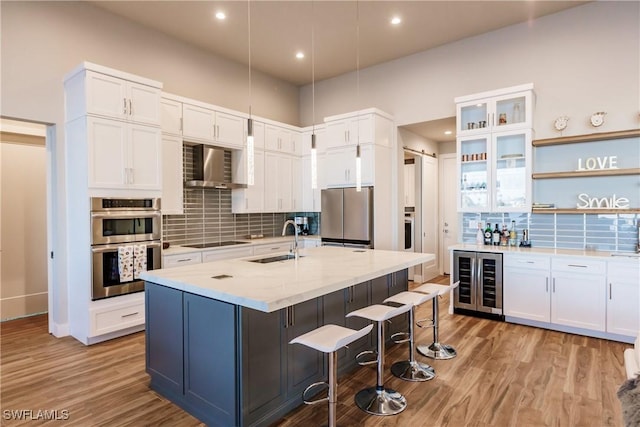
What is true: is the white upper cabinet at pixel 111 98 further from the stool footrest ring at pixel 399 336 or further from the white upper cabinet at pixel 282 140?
the stool footrest ring at pixel 399 336

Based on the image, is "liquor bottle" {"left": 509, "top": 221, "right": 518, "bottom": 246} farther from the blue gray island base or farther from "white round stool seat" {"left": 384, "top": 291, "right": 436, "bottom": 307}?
the blue gray island base

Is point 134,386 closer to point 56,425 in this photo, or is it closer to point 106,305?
point 56,425

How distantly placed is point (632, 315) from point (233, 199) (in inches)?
203

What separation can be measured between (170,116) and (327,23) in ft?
7.66

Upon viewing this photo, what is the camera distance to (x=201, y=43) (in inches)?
201

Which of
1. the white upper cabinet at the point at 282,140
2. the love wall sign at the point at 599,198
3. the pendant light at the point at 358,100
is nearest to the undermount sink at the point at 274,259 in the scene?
the pendant light at the point at 358,100

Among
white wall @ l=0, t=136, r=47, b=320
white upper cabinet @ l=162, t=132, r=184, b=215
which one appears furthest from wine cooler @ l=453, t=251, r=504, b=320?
white wall @ l=0, t=136, r=47, b=320

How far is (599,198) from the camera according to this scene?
4164 millimetres

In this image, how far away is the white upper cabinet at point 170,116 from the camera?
437 centimetres

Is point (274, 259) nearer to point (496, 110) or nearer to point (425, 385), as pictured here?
point (425, 385)

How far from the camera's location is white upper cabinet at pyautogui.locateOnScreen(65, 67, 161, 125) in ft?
11.7

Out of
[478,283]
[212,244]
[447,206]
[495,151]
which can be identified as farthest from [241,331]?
[447,206]

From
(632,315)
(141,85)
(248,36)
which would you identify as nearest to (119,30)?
(141,85)

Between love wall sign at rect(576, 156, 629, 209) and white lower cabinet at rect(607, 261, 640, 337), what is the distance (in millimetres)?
789
